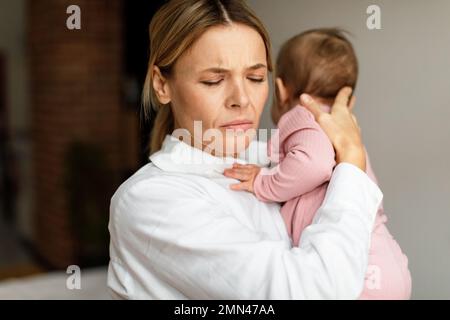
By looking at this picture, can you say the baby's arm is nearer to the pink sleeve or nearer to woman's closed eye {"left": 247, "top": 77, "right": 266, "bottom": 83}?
the pink sleeve

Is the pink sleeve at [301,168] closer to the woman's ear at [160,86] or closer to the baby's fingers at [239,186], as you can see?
the baby's fingers at [239,186]

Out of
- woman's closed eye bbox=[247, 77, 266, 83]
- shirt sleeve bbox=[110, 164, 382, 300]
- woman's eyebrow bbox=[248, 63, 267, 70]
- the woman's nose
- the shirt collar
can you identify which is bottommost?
shirt sleeve bbox=[110, 164, 382, 300]

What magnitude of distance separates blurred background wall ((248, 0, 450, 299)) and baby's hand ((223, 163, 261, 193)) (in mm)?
243

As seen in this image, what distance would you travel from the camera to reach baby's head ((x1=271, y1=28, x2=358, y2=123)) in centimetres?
103

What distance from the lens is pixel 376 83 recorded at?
3.35 ft

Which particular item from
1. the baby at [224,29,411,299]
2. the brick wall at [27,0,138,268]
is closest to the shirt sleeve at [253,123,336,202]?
the baby at [224,29,411,299]

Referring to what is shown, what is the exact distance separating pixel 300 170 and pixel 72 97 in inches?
92.3

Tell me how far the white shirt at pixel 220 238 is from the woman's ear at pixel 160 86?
0.24 ft

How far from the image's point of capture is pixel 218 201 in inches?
33.6

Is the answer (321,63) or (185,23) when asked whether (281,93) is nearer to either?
(321,63)

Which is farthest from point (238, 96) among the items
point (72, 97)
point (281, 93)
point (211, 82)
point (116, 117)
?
point (116, 117)

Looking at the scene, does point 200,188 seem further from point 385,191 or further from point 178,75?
point 385,191

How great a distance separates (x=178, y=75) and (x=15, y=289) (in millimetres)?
1214
